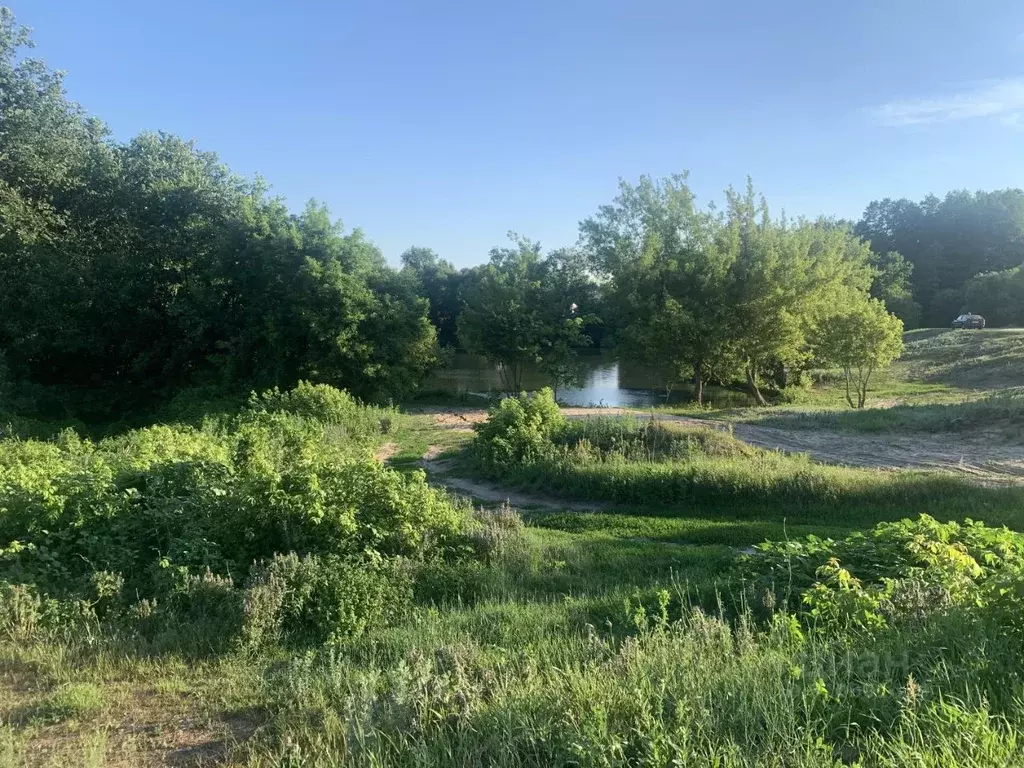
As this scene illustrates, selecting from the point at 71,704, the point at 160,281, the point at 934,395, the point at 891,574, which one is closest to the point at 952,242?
the point at 934,395

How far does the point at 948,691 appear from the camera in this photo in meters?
2.87

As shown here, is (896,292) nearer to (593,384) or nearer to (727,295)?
(593,384)

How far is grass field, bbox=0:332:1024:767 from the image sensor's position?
274 cm

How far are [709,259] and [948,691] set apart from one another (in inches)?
933

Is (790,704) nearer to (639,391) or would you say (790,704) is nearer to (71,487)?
(71,487)

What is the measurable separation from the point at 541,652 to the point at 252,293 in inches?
916

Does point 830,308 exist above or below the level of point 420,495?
above

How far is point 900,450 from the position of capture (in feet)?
42.4

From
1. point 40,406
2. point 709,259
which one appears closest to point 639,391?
point 709,259

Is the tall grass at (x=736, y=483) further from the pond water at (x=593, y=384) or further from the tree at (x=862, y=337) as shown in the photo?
the tree at (x=862, y=337)

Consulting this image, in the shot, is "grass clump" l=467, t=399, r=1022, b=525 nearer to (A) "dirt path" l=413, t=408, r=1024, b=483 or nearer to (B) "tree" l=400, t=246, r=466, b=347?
(A) "dirt path" l=413, t=408, r=1024, b=483

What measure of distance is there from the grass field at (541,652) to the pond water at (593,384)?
19447mm

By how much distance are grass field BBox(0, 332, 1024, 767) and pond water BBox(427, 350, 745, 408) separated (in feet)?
63.8

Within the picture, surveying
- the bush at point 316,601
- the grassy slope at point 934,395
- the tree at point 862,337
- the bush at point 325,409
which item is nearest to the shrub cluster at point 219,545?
the bush at point 316,601
